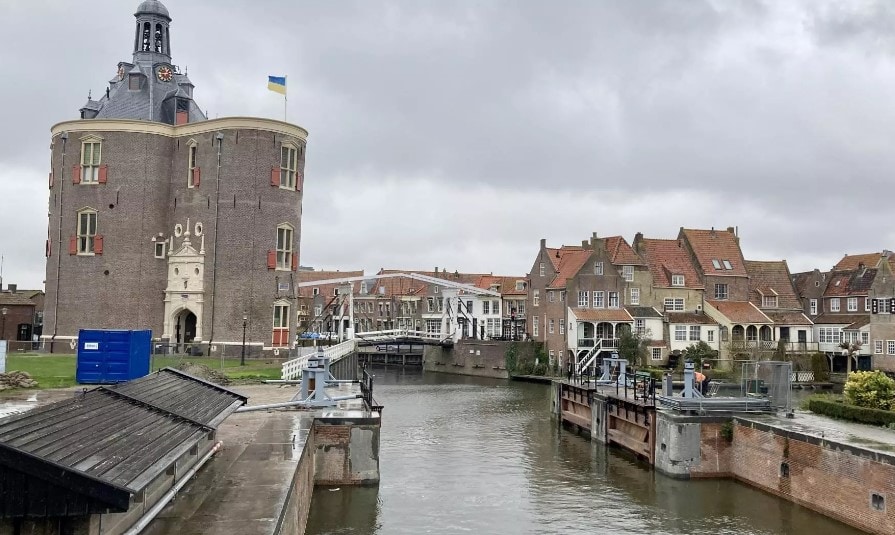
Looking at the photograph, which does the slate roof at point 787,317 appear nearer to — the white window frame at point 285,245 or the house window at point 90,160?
the white window frame at point 285,245

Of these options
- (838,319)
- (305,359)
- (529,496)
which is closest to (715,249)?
(838,319)

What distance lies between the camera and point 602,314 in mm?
61219

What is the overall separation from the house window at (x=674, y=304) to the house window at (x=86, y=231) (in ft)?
145

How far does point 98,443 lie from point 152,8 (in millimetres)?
57654

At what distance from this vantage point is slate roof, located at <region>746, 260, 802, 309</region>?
67.6 metres

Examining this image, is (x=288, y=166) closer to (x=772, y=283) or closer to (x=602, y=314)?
(x=602, y=314)

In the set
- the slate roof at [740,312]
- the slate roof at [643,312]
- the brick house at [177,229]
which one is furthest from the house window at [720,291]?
the brick house at [177,229]

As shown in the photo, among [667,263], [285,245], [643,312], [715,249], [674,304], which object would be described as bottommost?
[643,312]

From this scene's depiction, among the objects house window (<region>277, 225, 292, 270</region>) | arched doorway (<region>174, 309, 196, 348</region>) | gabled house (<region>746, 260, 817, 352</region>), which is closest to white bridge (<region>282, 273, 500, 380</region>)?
arched doorway (<region>174, 309, 196, 348</region>)

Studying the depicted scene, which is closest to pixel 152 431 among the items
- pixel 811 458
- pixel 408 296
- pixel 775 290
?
pixel 811 458

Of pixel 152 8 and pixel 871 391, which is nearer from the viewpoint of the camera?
pixel 871 391

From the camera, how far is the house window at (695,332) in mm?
62219

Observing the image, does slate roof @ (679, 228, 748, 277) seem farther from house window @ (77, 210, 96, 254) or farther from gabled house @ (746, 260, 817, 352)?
house window @ (77, 210, 96, 254)

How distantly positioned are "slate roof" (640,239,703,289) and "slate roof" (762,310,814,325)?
6.84m
